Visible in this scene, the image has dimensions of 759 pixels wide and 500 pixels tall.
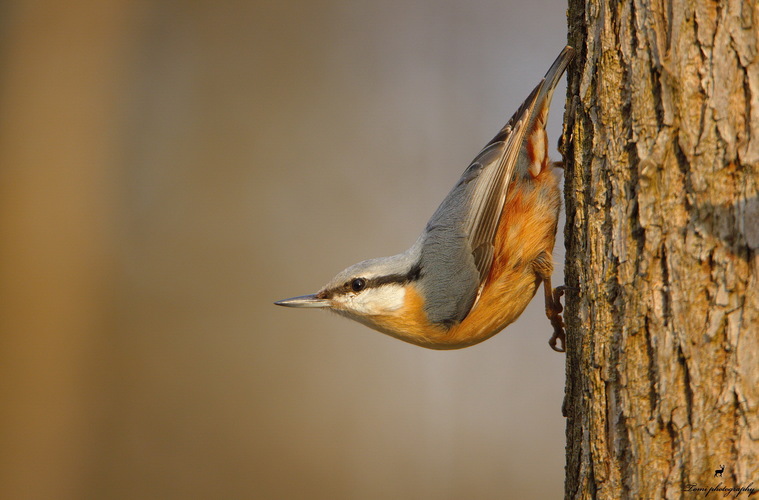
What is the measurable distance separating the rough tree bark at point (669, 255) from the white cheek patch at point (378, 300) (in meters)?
1.09

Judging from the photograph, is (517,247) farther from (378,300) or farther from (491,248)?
(378,300)

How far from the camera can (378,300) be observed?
244 centimetres

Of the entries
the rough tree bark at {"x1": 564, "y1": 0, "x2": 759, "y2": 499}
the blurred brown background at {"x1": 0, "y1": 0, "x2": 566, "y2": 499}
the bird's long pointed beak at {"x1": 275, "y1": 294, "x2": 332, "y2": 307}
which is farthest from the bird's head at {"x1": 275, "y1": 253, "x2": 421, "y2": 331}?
the blurred brown background at {"x1": 0, "y1": 0, "x2": 566, "y2": 499}

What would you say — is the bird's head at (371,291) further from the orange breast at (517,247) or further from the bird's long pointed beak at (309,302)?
the orange breast at (517,247)

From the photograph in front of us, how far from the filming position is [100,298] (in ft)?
12.8

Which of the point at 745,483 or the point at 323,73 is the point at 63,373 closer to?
the point at 323,73

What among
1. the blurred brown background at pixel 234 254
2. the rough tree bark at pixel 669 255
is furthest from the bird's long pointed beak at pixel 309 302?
the blurred brown background at pixel 234 254

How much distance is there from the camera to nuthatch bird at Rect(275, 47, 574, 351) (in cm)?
224

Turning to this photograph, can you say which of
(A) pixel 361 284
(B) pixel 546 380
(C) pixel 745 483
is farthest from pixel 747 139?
(B) pixel 546 380

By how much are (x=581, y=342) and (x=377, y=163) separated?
3.20m

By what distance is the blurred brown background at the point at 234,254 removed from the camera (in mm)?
3816

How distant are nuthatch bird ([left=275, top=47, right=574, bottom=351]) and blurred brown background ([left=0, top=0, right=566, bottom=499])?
1833 millimetres

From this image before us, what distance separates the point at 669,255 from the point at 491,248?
1060 mm

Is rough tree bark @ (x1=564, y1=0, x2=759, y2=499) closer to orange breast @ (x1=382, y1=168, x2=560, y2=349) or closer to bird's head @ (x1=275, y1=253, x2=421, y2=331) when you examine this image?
orange breast @ (x1=382, y1=168, x2=560, y2=349)
